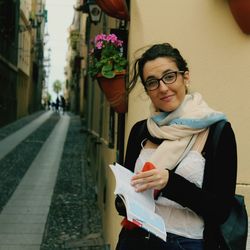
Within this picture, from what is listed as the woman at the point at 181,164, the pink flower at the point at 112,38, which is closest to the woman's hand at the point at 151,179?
the woman at the point at 181,164

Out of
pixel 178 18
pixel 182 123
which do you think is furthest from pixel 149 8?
pixel 182 123

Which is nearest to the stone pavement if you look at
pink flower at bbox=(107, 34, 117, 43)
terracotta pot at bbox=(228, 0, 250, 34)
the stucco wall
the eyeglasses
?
the stucco wall

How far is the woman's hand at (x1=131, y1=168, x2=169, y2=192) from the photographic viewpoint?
1.86 metres

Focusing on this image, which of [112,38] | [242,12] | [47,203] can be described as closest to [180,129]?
[242,12]

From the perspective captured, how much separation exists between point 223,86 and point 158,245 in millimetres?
2248

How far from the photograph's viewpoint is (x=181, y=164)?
1967 mm

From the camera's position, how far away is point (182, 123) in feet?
6.43

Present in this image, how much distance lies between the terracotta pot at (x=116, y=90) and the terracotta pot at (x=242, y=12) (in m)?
1.00

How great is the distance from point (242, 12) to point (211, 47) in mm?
370

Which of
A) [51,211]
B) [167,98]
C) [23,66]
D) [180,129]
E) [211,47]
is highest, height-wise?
[23,66]

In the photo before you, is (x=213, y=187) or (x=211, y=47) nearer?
(x=213, y=187)

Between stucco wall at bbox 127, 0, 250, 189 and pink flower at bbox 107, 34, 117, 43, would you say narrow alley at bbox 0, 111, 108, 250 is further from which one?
pink flower at bbox 107, 34, 117, 43

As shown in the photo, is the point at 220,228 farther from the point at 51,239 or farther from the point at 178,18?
the point at 51,239

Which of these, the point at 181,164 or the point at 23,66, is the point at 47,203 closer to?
the point at 181,164
